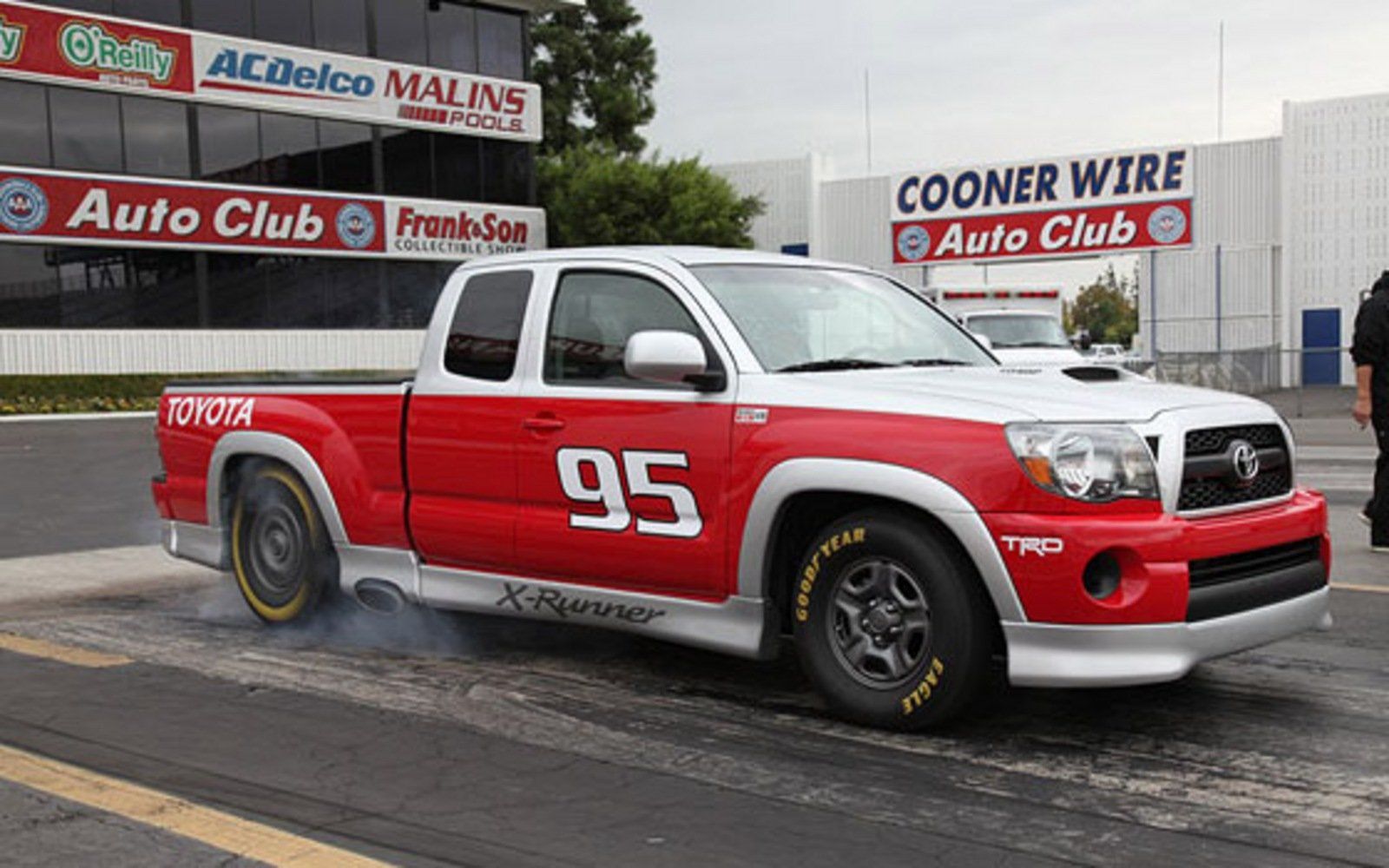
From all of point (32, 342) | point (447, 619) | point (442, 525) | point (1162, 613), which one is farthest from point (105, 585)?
point (32, 342)

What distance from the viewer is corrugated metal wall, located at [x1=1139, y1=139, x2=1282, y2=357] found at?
37844 mm

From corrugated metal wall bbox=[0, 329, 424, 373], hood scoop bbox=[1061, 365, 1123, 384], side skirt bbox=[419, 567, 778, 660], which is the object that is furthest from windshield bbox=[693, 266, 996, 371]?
corrugated metal wall bbox=[0, 329, 424, 373]

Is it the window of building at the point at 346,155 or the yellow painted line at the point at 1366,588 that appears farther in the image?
the window of building at the point at 346,155

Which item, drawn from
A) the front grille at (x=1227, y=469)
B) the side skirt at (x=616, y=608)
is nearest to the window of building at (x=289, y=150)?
the side skirt at (x=616, y=608)

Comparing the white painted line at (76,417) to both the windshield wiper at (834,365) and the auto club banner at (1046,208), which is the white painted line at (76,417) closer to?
the auto club banner at (1046,208)

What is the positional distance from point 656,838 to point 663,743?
98 centimetres

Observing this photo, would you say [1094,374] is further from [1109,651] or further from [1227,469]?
[1109,651]

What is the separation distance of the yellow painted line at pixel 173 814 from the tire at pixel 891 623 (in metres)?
1.91

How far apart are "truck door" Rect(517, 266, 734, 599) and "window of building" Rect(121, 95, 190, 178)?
29313 millimetres

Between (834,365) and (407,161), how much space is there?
1367 inches

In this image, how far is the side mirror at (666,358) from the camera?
529cm

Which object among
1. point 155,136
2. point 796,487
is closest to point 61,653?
point 796,487

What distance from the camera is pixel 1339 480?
13.6 meters

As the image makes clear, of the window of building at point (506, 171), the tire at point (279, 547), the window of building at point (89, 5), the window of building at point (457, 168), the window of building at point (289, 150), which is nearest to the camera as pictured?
the tire at point (279, 547)
